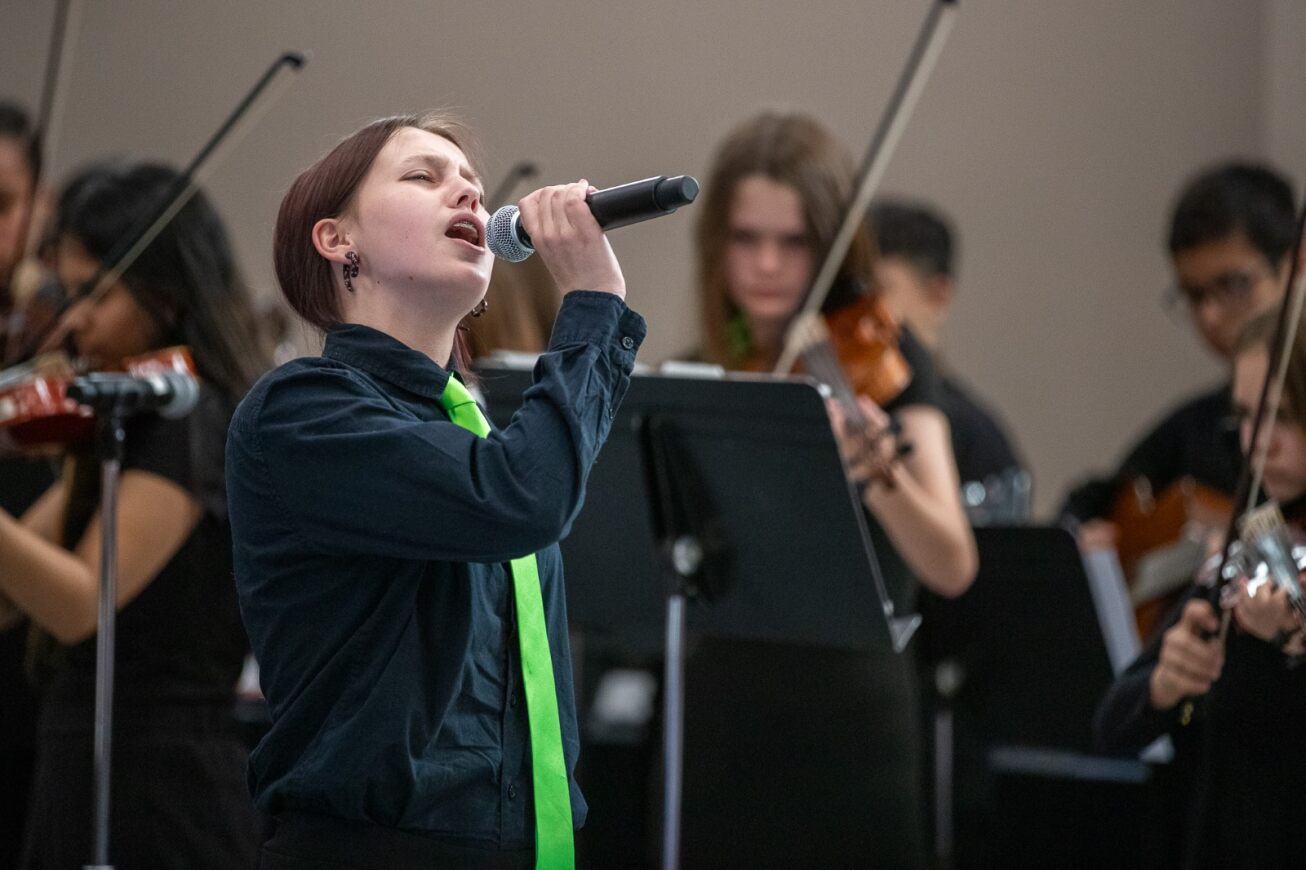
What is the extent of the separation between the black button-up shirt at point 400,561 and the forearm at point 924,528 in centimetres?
93

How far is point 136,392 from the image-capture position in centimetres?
182

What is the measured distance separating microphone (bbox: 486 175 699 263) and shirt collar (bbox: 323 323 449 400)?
99 millimetres

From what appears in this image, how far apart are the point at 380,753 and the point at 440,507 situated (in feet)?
0.56

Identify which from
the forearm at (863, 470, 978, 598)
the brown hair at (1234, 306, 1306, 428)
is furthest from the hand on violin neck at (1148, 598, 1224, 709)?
the forearm at (863, 470, 978, 598)

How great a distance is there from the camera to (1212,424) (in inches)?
112

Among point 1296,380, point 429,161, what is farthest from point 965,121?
point 429,161

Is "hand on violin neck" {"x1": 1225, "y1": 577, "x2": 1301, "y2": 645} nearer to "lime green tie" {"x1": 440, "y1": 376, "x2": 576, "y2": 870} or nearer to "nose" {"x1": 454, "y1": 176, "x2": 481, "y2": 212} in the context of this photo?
"lime green tie" {"x1": 440, "y1": 376, "x2": 576, "y2": 870}

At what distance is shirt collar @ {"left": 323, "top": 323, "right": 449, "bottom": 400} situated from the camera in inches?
46.9

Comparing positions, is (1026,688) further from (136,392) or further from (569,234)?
(569,234)

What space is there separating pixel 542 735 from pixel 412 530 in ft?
0.60

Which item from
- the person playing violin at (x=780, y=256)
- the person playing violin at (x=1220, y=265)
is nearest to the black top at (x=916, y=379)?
the person playing violin at (x=780, y=256)

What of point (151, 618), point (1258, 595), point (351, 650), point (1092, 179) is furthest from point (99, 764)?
point (1092, 179)

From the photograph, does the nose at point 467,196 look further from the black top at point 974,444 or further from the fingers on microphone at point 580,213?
the black top at point 974,444

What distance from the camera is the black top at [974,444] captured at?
3.23 m
